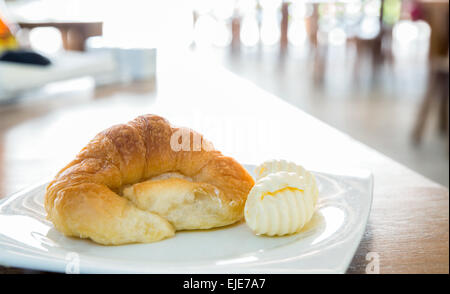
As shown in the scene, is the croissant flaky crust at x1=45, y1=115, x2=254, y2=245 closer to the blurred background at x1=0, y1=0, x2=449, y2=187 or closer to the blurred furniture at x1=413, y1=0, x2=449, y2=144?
the blurred background at x1=0, y1=0, x2=449, y2=187

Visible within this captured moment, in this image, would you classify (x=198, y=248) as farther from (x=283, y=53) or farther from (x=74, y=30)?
(x=283, y=53)

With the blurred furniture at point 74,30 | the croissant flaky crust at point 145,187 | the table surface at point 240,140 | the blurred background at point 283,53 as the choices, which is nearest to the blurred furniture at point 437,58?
the blurred background at point 283,53

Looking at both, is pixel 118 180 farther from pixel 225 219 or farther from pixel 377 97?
pixel 377 97

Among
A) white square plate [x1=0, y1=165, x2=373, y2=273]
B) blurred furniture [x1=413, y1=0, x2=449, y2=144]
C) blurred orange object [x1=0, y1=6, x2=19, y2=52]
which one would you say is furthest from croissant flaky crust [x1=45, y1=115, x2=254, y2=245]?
blurred furniture [x1=413, y1=0, x2=449, y2=144]

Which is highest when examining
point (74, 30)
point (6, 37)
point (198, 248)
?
point (198, 248)

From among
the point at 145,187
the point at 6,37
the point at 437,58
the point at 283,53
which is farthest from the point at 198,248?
the point at 283,53
